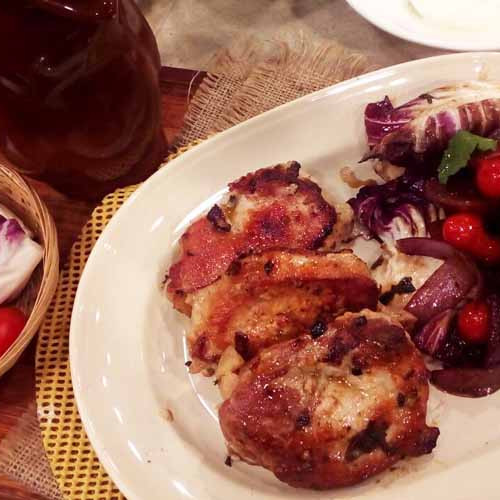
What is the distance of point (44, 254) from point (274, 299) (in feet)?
2.81

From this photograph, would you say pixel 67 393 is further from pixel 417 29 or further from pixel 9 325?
pixel 417 29

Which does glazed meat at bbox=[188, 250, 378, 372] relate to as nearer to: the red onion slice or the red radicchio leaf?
the red onion slice

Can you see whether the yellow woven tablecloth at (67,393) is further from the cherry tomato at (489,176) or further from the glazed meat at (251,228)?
the cherry tomato at (489,176)

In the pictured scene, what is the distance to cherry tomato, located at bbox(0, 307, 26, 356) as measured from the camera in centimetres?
211

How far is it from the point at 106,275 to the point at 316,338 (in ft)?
2.58

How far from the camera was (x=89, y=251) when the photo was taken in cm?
229

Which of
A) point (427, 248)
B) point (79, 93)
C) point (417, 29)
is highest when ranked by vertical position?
point (79, 93)

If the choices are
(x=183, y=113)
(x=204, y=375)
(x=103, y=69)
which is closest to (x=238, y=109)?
(x=183, y=113)

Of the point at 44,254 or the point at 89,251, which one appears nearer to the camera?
the point at 44,254

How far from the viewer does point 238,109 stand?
2.60m

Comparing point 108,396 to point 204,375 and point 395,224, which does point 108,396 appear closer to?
point 204,375

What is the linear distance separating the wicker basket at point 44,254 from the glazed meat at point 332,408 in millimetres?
723

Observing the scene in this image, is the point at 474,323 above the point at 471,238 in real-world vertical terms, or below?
below

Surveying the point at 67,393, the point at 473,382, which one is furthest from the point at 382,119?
the point at 67,393
